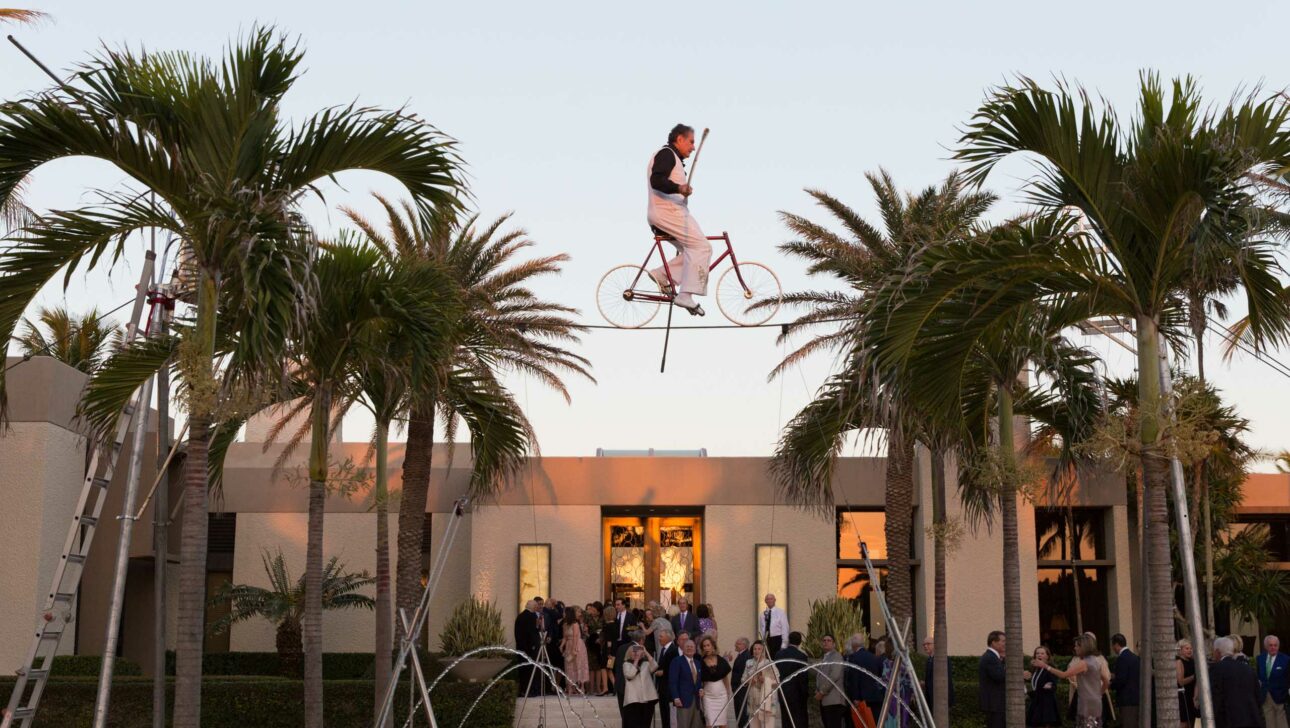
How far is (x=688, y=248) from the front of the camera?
15469 millimetres

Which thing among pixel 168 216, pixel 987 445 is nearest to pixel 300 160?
pixel 168 216

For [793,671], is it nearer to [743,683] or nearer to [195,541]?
[743,683]

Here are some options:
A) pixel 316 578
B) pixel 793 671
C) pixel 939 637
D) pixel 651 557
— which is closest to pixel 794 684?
A: pixel 793 671

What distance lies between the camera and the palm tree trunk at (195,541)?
1202cm

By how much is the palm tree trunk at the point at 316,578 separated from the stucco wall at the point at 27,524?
7804 millimetres

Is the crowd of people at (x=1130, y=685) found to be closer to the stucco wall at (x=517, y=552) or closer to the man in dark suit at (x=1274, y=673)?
the man in dark suit at (x=1274, y=673)

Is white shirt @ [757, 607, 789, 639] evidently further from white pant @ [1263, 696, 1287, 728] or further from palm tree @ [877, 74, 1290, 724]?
palm tree @ [877, 74, 1290, 724]

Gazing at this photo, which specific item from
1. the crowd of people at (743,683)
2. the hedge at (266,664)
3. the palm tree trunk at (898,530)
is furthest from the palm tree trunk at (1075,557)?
the hedge at (266,664)

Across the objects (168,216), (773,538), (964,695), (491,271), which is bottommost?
(964,695)

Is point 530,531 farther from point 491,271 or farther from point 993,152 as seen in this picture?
point 993,152

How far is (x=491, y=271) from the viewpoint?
25969 mm

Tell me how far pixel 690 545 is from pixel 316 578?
16958 mm

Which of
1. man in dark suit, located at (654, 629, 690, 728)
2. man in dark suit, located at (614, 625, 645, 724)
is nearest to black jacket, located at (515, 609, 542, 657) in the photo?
man in dark suit, located at (654, 629, 690, 728)

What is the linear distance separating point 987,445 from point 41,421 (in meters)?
15.3
